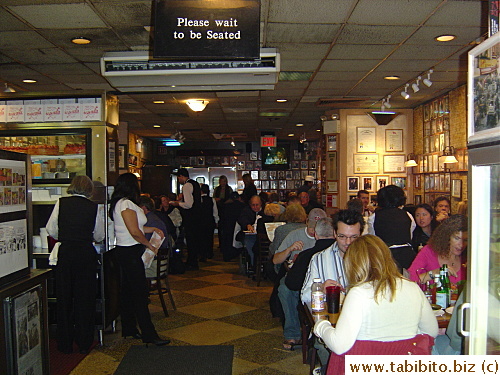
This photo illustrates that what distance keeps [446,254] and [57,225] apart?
11.5ft

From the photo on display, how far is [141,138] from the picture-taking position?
17.0 meters

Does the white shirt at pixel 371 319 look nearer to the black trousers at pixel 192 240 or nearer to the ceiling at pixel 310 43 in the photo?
the ceiling at pixel 310 43

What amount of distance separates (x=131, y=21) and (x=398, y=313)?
13.5 ft

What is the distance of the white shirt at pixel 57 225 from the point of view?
4980 mm

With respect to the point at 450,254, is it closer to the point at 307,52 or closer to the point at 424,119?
the point at 307,52

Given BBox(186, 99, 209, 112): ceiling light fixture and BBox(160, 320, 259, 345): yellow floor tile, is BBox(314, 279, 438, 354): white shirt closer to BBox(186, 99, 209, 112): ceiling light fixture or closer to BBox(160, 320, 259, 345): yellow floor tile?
BBox(160, 320, 259, 345): yellow floor tile

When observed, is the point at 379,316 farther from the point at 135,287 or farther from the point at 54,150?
the point at 54,150

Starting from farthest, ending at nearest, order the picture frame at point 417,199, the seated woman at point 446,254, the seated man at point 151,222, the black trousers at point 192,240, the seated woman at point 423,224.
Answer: the picture frame at point 417,199, the black trousers at point 192,240, the seated woman at point 423,224, the seated man at point 151,222, the seated woman at point 446,254

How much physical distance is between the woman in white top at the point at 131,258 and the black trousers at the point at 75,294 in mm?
311

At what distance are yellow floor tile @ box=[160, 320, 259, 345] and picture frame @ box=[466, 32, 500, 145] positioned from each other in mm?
3823

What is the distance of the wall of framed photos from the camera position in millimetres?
8422

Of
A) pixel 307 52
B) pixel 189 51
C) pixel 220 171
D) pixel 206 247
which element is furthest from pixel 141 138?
pixel 189 51

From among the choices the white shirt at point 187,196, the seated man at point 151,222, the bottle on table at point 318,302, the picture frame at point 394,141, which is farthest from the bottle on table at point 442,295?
the picture frame at point 394,141

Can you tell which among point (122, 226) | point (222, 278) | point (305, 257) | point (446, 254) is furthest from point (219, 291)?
point (446, 254)
